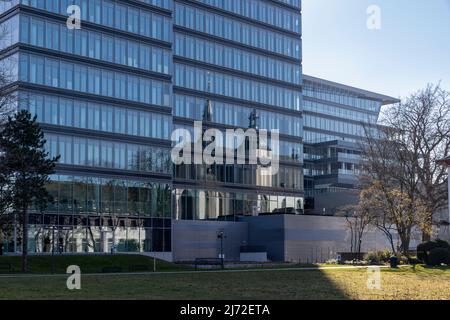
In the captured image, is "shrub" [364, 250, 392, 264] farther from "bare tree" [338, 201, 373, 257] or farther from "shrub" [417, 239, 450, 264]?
"bare tree" [338, 201, 373, 257]

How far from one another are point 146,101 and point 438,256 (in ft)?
122

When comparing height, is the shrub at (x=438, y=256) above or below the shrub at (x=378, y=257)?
above

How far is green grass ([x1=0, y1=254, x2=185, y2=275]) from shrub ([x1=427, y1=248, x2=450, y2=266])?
20.8 m

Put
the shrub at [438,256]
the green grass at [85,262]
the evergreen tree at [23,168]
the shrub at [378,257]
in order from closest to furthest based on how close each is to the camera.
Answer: the evergreen tree at [23,168] → the green grass at [85,262] → the shrub at [438,256] → the shrub at [378,257]

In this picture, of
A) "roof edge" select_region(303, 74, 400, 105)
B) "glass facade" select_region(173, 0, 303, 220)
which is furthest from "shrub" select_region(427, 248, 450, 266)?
"roof edge" select_region(303, 74, 400, 105)

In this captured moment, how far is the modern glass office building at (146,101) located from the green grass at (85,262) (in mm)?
6745

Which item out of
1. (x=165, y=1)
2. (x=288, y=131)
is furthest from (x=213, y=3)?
(x=288, y=131)

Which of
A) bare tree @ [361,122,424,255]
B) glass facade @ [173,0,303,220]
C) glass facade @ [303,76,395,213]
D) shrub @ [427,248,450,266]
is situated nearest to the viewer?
shrub @ [427,248,450,266]

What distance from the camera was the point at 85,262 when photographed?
63031 mm

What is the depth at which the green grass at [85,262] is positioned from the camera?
58.0 m

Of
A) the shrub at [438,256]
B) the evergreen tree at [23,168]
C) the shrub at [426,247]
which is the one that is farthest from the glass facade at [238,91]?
the shrub at [438,256]

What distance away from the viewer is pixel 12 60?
229 ft

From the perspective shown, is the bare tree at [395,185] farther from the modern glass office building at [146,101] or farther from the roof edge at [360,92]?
the roof edge at [360,92]

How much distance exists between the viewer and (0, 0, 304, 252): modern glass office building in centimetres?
7194
